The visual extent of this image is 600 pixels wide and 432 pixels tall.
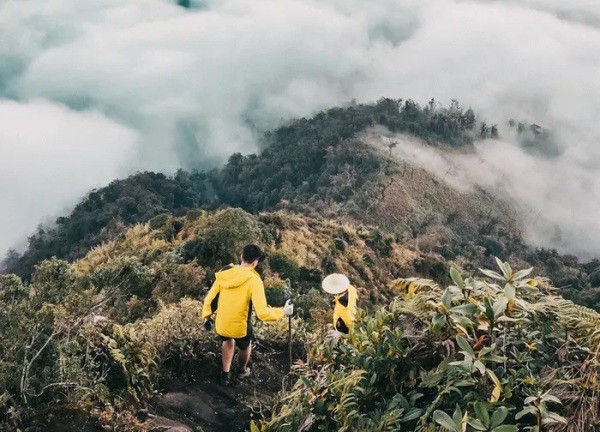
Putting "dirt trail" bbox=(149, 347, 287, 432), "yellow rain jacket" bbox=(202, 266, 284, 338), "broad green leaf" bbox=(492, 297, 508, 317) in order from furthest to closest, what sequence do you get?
1. "yellow rain jacket" bbox=(202, 266, 284, 338)
2. "dirt trail" bbox=(149, 347, 287, 432)
3. "broad green leaf" bbox=(492, 297, 508, 317)

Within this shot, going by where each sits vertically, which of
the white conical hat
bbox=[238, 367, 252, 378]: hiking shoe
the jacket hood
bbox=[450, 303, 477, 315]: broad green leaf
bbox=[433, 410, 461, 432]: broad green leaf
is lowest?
bbox=[238, 367, 252, 378]: hiking shoe

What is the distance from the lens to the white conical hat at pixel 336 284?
257 inches

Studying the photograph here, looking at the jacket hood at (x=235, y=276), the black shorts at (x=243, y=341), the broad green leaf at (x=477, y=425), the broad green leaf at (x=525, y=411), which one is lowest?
the black shorts at (x=243, y=341)

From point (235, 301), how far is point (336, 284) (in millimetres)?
1177

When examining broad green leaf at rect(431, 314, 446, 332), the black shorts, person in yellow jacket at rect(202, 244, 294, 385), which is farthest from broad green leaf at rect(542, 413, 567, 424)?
the black shorts

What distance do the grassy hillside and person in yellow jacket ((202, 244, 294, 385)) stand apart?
494mm

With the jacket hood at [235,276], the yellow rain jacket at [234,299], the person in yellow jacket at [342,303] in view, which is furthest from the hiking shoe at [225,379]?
the person in yellow jacket at [342,303]

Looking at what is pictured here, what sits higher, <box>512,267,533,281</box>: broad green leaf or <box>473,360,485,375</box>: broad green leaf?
<box>512,267,533,281</box>: broad green leaf

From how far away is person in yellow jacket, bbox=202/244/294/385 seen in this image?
5996 mm

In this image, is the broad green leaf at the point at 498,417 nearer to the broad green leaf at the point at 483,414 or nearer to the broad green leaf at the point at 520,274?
the broad green leaf at the point at 483,414

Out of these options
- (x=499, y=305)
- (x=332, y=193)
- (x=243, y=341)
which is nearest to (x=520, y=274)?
(x=499, y=305)

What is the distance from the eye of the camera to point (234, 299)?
19.8ft

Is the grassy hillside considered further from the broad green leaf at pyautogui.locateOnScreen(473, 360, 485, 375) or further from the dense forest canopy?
the dense forest canopy

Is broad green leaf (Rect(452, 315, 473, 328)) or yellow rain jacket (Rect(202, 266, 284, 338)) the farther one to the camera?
yellow rain jacket (Rect(202, 266, 284, 338))
